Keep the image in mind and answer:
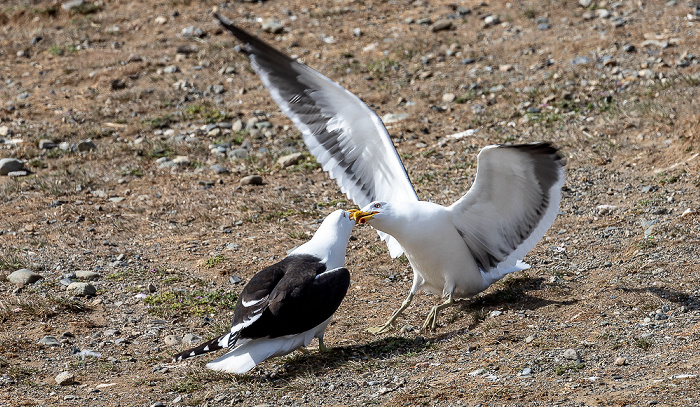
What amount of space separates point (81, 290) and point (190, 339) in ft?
4.33

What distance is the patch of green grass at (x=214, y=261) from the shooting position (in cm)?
747

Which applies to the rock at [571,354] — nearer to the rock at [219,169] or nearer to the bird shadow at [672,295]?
the bird shadow at [672,295]

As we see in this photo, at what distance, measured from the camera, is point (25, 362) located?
5809 millimetres

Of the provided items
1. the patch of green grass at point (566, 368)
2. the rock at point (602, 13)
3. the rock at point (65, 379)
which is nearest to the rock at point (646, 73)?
the rock at point (602, 13)

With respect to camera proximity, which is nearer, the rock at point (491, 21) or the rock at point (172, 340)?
the rock at point (172, 340)

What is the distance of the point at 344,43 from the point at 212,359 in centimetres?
830

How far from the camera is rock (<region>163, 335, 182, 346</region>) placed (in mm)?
6104

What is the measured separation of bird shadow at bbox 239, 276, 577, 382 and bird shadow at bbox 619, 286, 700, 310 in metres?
0.46

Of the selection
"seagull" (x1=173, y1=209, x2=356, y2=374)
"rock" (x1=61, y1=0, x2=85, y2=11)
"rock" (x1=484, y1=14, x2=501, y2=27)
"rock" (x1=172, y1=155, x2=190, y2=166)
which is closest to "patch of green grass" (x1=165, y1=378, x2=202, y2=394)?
"seagull" (x1=173, y1=209, x2=356, y2=374)

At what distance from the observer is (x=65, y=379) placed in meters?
5.48

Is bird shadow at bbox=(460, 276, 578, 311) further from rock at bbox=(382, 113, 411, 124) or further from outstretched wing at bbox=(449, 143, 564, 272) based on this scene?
rock at bbox=(382, 113, 411, 124)

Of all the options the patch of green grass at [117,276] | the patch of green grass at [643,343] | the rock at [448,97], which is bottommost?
the rock at [448,97]

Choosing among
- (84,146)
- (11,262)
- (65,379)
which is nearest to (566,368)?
(65,379)

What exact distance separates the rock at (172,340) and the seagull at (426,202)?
138cm
